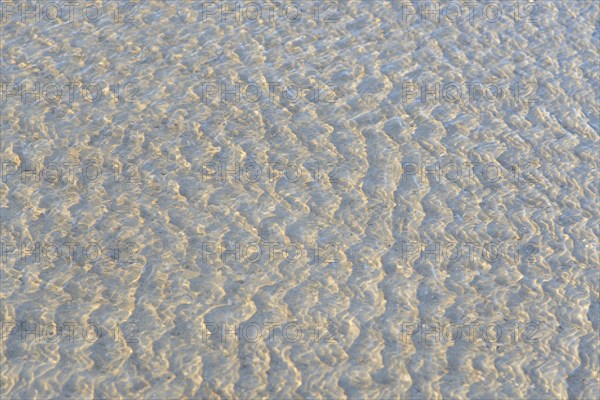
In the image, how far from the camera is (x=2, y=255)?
130 cm

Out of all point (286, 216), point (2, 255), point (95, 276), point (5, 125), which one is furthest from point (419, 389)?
point (5, 125)

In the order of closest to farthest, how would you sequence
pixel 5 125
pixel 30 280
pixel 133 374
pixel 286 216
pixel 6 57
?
1. pixel 133 374
2. pixel 30 280
3. pixel 286 216
4. pixel 5 125
5. pixel 6 57

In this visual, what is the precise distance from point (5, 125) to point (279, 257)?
0.54 meters

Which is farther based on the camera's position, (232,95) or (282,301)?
(232,95)

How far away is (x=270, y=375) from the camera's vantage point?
117cm

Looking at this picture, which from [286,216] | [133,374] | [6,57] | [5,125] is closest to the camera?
→ [133,374]

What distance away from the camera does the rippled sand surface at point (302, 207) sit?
46.9 inches

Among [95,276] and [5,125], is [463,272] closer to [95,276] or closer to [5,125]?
[95,276]

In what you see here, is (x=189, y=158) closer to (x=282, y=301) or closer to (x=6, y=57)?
(x=282, y=301)

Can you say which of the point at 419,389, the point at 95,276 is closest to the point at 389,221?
the point at 419,389

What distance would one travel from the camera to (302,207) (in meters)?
1.38

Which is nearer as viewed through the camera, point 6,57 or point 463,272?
point 463,272

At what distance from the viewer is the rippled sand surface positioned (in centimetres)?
119

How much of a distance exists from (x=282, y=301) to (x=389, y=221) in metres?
0.23
